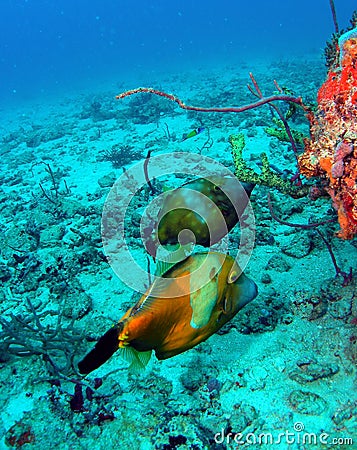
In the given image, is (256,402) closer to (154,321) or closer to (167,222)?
(154,321)

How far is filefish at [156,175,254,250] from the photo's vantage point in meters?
2.68

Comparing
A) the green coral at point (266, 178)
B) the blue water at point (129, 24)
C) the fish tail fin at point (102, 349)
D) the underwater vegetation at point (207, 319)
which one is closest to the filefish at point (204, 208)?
the underwater vegetation at point (207, 319)

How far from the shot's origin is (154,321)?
1549 mm

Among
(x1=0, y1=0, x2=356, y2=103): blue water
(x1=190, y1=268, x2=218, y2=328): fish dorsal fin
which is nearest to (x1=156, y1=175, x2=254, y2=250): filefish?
(x1=190, y1=268, x2=218, y2=328): fish dorsal fin

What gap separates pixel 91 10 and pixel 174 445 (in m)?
166

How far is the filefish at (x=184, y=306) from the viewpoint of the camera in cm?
154

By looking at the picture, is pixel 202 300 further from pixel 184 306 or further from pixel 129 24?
pixel 129 24

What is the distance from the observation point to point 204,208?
8.77 feet

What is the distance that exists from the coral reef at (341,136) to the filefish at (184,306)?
0.69 m

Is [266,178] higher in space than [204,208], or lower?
higher

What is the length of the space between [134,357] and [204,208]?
140 cm

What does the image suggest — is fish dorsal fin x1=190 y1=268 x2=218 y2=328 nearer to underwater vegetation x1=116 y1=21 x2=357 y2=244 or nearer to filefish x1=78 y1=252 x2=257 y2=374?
filefish x1=78 y1=252 x2=257 y2=374

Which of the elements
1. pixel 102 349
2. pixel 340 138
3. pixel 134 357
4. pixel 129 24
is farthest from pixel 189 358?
pixel 129 24

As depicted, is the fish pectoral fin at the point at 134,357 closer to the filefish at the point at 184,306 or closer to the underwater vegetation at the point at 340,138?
the filefish at the point at 184,306
